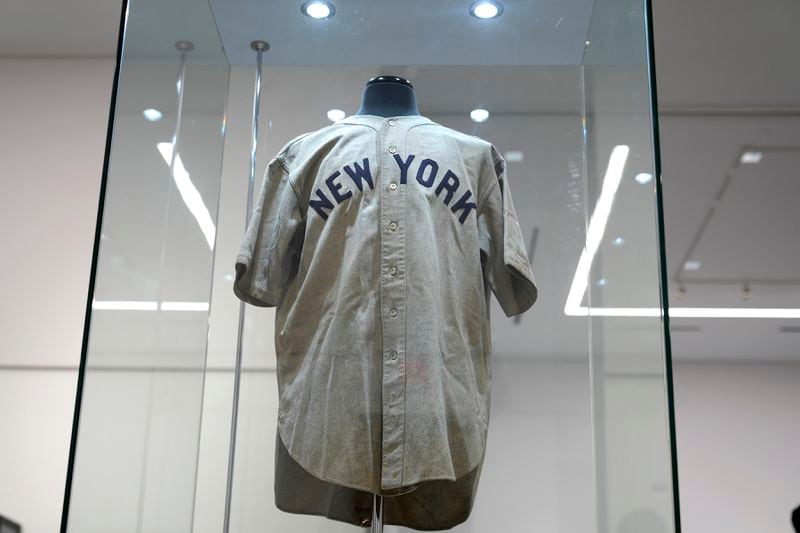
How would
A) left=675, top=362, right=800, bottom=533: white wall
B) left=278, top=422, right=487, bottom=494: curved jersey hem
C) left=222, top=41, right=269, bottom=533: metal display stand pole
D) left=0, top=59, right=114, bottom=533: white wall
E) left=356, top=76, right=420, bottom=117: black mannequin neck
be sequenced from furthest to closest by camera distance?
left=675, top=362, right=800, bottom=533: white wall → left=0, top=59, right=114, bottom=533: white wall → left=222, top=41, right=269, bottom=533: metal display stand pole → left=356, top=76, right=420, bottom=117: black mannequin neck → left=278, top=422, right=487, bottom=494: curved jersey hem

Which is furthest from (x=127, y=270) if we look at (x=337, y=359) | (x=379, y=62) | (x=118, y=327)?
(x=379, y=62)

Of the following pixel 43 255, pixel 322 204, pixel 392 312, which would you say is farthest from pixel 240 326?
pixel 43 255

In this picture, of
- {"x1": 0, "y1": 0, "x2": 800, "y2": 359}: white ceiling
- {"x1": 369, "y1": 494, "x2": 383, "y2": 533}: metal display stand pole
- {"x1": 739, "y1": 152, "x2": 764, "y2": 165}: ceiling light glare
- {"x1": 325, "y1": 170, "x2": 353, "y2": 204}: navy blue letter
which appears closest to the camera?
{"x1": 369, "y1": 494, "x2": 383, "y2": 533}: metal display stand pole

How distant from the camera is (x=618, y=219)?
2285 millimetres

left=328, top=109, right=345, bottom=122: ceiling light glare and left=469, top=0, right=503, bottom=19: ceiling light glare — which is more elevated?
left=469, top=0, right=503, bottom=19: ceiling light glare

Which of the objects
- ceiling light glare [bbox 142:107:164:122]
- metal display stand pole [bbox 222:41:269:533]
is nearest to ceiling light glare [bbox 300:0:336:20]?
metal display stand pole [bbox 222:41:269:533]

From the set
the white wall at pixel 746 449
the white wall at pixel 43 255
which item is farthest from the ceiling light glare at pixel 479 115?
the white wall at pixel 746 449

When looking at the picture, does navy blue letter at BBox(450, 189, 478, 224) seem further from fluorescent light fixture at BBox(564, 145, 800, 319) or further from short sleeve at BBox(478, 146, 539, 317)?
fluorescent light fixture at BBox(564, 145, 800, 319)

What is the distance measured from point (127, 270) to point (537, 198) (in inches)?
41.7

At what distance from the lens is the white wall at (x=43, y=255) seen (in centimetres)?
352

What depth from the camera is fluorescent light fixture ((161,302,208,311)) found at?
239 cm

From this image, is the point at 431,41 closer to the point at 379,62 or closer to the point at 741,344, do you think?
the point at 379,62

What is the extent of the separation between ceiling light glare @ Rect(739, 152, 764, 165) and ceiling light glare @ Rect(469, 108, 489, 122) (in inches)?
94.3

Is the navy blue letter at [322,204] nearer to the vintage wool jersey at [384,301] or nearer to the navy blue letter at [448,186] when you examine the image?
the vintage wool jersey at [384,301]
